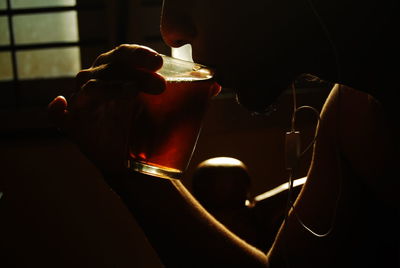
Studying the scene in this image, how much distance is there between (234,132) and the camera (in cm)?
230

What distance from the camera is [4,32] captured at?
2.36 m

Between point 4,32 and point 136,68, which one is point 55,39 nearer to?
point 4,32

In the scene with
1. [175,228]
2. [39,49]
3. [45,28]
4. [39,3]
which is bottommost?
[175,228]

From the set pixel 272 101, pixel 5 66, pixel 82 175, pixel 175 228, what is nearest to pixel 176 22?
pixel 272 101

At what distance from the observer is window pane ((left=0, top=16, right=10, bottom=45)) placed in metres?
2.34

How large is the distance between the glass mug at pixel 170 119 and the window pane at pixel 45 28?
5.32 ft

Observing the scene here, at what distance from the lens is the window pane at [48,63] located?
2.39 meters

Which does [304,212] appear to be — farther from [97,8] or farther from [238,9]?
[97,8]

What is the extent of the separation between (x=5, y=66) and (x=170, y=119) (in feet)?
5.98

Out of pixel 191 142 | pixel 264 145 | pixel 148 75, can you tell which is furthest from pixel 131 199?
pixel 264 145

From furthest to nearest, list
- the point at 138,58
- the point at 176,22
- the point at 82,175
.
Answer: the point at 82,175 < the point at 176,22 < the point at 138,58

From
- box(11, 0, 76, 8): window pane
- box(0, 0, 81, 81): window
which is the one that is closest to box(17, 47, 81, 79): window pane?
box(0, 0, 81, 81): window

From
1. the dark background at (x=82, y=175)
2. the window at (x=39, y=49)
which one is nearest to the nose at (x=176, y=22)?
the dark background at (x=82, y=175)

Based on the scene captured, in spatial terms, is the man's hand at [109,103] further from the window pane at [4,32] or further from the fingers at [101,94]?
the window pane at [4,32]
